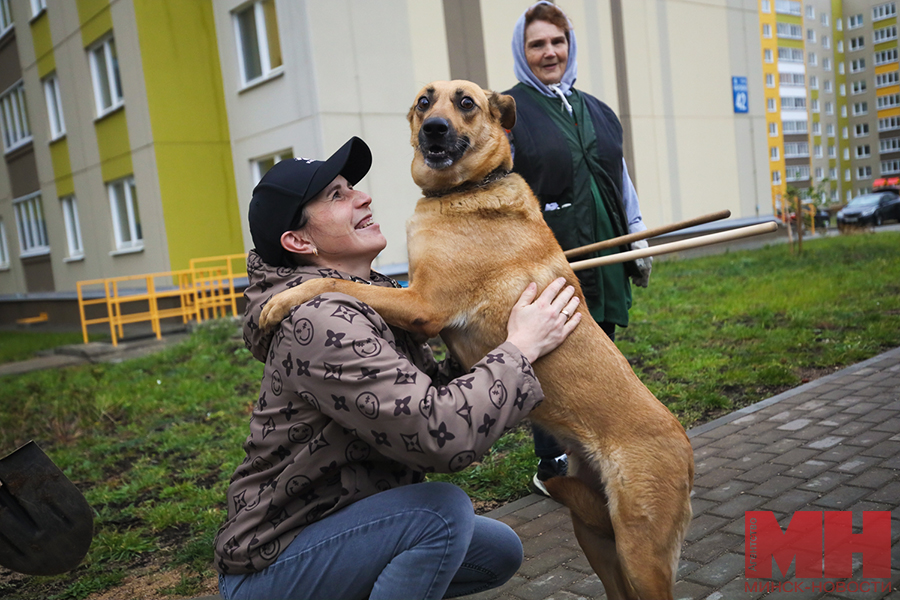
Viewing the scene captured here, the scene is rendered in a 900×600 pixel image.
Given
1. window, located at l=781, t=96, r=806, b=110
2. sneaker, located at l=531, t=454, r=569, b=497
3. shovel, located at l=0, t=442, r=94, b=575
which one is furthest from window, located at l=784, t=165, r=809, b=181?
shovel, located at l=0, t=442, r=94, b=575

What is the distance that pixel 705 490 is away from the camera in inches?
145

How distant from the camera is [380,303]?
7.00 ft

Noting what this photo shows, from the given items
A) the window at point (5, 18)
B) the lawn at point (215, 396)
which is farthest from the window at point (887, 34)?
the window at point (5, 18)

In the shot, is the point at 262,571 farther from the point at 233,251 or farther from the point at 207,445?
the point at 233,251

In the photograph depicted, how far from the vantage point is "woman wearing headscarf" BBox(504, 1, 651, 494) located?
11.2 ft

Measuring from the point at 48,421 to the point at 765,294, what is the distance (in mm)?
8788

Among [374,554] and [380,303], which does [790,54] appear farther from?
[374,554]

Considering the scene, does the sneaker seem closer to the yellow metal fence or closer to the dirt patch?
the dirt patch

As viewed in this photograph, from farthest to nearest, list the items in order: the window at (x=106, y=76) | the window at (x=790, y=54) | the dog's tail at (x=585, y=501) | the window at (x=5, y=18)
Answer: the window at (x=790, y=54) < the window at (x=5, y=18) < the window at (x=106, y=76) < the dog's tail at (x=585, y=501)

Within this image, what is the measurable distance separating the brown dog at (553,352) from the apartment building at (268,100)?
9.40 m

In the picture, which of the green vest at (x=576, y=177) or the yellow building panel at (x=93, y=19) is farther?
the yellow building panel at (x=93, y=19)

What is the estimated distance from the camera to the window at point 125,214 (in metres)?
14.4

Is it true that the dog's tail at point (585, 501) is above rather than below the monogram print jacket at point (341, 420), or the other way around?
below

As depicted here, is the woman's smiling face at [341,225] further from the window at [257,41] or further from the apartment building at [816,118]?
the apartment building at [816,118]
